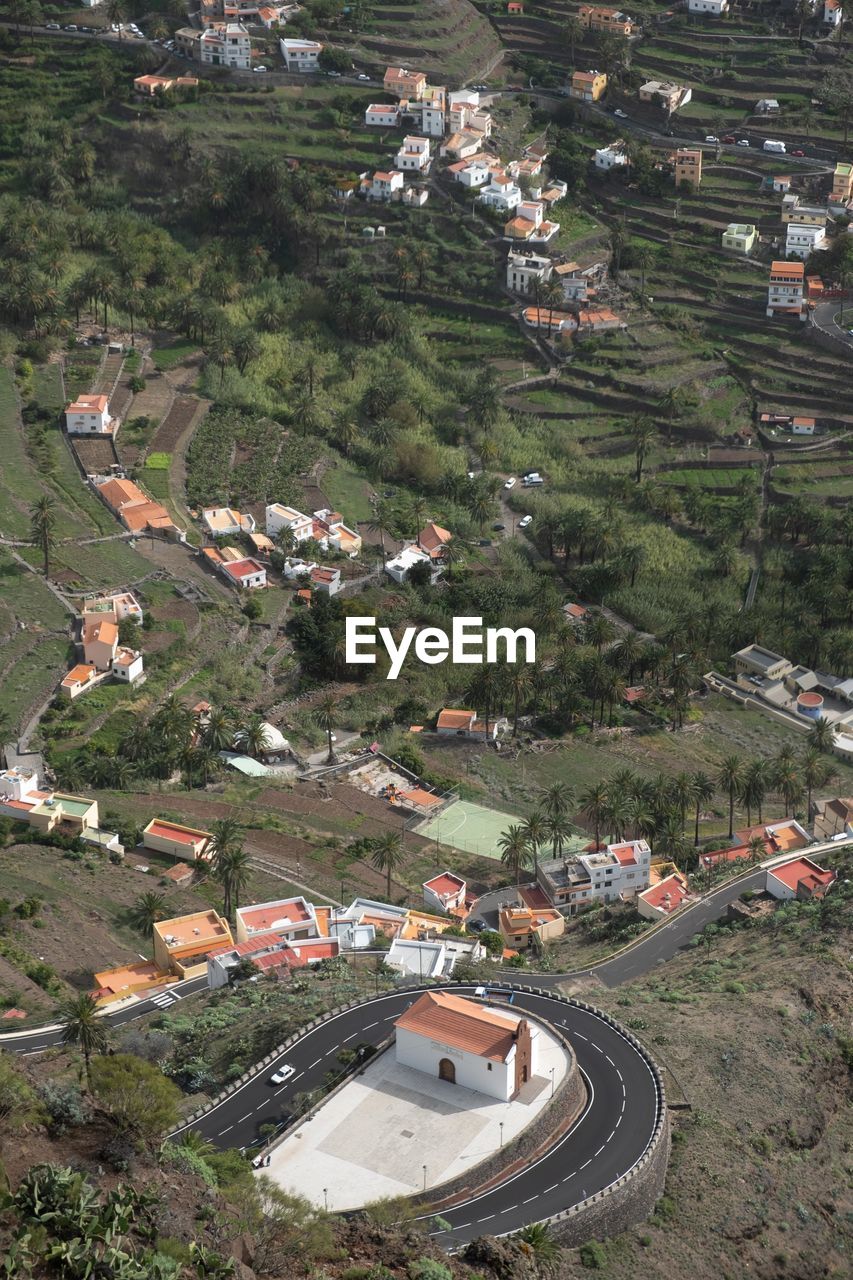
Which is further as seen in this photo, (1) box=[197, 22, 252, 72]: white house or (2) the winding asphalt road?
(1) box=[197, 22, 252, 72]: white house

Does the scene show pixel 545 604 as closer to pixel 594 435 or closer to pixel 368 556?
pixel 368 556

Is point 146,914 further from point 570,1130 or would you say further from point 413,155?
point 413,155

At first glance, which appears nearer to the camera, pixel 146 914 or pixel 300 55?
pixel 146 914

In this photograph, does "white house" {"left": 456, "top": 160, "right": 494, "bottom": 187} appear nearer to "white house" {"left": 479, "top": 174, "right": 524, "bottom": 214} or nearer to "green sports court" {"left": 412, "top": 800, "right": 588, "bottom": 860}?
"white house" {"left": 479, "top": 174, "right": 524, "bottom": 214}

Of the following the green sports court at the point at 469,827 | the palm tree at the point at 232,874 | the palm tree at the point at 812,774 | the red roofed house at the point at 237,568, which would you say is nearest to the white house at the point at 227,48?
the red roofed house at the point at 237,568

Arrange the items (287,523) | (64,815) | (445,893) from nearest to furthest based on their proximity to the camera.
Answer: (445,893)
(64,815)
(287,523)

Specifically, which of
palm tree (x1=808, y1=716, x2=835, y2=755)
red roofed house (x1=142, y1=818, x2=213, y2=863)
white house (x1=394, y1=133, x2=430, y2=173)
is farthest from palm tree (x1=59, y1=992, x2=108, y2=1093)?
white house (x1=394, y1=133, x2=430, y2=173)

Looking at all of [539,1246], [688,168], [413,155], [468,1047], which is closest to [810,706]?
[688,168]
